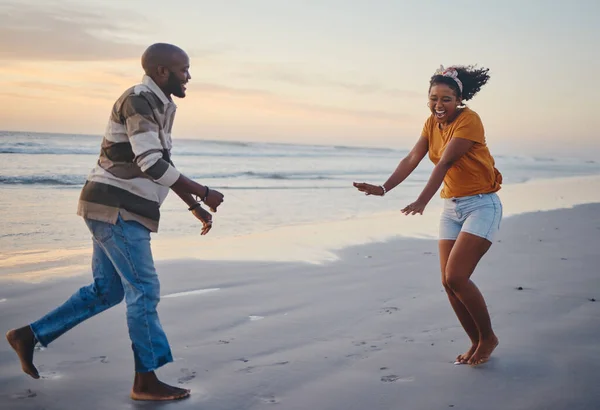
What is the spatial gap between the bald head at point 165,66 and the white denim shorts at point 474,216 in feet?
6.31

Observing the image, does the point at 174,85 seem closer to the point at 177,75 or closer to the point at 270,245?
the point at 177,75

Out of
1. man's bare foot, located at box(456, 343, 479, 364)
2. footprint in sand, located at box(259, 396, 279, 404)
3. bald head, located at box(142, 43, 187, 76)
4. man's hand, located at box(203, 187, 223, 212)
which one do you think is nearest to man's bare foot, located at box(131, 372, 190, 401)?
footprint in sand, located at box(259, 396, 279, 404)

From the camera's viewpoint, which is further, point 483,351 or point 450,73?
point 450,73

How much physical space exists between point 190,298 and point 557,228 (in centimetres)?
678

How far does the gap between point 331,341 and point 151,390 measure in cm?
150

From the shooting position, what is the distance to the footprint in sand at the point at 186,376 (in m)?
3.81

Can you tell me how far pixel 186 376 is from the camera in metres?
3.88

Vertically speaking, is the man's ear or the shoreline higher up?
the man's ear

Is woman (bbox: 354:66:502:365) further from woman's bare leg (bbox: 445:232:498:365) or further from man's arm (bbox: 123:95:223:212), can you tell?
man's arm (bbox: 123:95:223:212)

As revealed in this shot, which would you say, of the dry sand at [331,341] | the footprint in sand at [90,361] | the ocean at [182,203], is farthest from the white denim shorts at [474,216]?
the ocean at [182,203]

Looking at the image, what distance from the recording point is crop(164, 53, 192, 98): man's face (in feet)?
11.4

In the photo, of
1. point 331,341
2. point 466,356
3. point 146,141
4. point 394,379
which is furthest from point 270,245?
point 146,141

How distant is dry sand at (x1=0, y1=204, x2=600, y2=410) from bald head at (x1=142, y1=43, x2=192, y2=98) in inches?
67.8

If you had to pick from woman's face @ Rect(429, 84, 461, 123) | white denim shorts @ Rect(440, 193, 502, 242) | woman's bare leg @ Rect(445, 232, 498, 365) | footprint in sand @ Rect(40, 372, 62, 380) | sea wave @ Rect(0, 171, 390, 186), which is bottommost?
sea wave @ Rect(0, 171, 390, 186)
